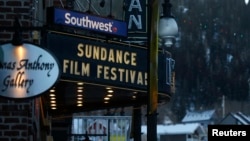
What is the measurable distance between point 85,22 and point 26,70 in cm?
333

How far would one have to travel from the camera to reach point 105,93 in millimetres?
14891

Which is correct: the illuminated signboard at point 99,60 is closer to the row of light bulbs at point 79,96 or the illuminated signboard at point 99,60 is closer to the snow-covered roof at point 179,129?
the row of light bulbs at point 79,96

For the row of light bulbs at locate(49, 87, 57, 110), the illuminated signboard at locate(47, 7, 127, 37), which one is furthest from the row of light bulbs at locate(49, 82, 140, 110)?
the illuminated signboard at locate(47, 7, 127, 37)

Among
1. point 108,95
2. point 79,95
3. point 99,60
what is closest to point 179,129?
point 79,95

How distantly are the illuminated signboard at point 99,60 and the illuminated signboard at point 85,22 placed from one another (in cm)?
26

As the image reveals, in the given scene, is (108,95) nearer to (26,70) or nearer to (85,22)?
(85,22)

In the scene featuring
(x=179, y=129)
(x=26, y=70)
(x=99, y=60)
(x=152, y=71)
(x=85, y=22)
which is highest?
(x=179, y=129)

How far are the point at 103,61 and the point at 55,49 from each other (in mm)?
1157

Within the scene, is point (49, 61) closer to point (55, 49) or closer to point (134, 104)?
point (55, 49)

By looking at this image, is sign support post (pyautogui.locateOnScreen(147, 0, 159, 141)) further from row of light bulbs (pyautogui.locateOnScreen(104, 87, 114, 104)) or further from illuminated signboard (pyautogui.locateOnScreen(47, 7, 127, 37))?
row of light bulbs (pyautogui.locateOnScreen(104, 87, 114, 104))

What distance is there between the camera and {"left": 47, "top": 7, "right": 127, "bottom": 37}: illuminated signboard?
11.7 metres

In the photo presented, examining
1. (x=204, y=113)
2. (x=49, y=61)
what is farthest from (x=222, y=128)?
(x=204, y=113)

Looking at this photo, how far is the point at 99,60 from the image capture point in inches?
500

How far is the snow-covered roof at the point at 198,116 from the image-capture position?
87.4 metres
